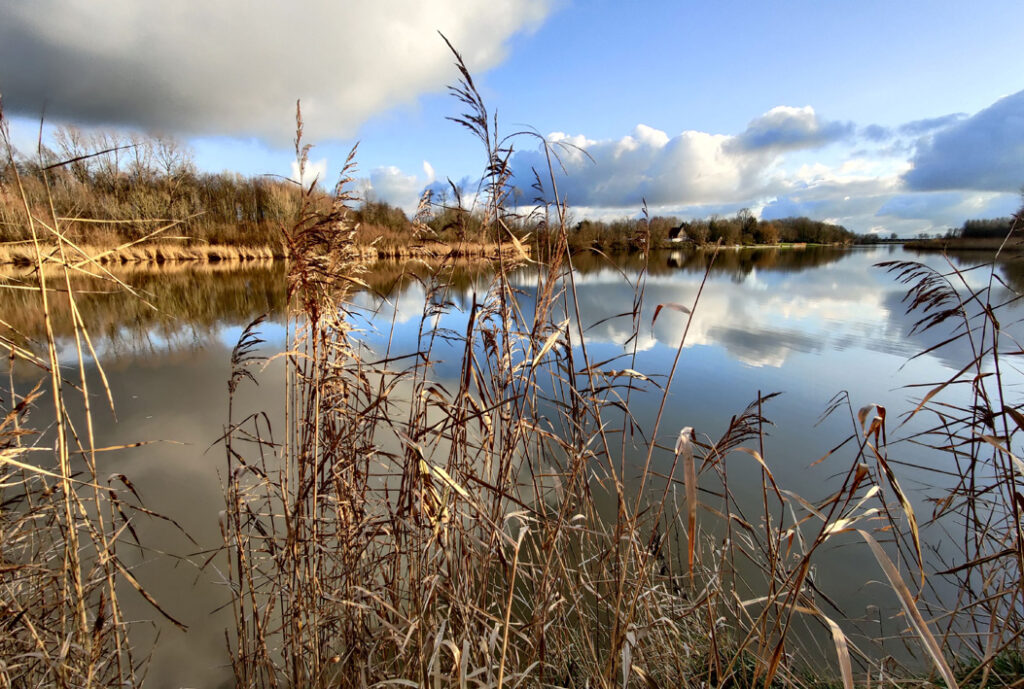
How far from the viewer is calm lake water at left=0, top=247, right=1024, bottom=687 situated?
2.62 m

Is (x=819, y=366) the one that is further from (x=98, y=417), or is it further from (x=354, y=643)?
(x=98, y=417)

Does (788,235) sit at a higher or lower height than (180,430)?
higher

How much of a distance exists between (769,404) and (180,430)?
6601 millimetres

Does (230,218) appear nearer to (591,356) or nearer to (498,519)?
(591,356)

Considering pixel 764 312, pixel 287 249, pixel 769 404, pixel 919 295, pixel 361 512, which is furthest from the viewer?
pixel 764 312

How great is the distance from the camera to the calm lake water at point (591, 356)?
262 centimetres

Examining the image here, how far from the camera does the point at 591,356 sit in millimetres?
7012

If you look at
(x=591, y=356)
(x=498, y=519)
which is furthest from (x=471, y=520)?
(x=591, y=356)

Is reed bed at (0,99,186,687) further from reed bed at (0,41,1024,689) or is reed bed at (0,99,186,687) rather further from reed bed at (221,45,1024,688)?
reed bed at (221,45,1024,688)

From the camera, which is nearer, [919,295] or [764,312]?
[919,295]

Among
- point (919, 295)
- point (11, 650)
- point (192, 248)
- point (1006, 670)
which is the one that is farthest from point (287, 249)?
point (192, 248)

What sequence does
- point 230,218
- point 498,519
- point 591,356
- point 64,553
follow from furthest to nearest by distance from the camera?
point 230,218
point 591,356
point 64,553
point 498,519

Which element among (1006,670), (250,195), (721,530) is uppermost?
(250,195)

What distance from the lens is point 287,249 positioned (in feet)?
4.70
